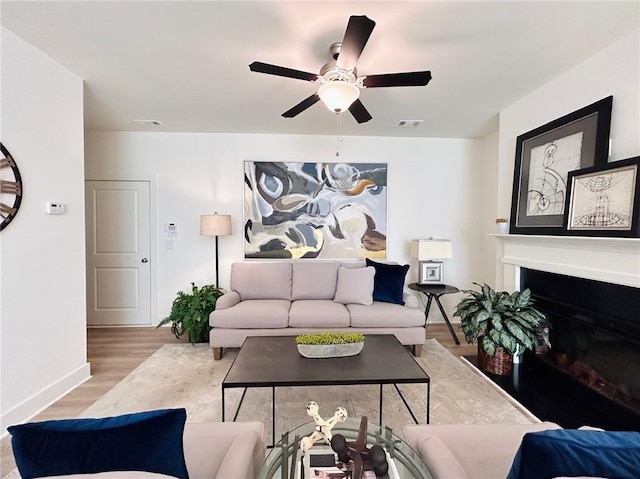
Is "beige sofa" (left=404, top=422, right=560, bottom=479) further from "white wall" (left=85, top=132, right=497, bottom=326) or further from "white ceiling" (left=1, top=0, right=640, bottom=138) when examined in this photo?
"white wall" (left=85, top=132, right=497, bottom=326)

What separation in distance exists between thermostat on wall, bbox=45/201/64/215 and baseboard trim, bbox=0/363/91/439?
1.32 m

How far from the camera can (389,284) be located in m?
3.49

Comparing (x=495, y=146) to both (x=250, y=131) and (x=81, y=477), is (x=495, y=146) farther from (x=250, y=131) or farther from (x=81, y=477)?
(x=81, y=477)

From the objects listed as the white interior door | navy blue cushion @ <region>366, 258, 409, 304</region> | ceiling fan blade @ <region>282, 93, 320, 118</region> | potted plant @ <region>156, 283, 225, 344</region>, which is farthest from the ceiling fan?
the white interior door

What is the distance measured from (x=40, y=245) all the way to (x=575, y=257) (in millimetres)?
4026

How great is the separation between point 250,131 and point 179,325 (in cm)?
263

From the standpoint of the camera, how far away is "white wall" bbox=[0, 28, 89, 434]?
6.73 ft

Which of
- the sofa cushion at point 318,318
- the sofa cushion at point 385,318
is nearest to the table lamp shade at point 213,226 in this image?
the sofa cushion at point 318,318

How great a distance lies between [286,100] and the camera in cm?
304

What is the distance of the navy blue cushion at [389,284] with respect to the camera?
3453 mm

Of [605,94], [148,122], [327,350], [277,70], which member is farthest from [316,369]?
[148,122]

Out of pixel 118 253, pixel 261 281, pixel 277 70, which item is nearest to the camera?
pixel 277 70

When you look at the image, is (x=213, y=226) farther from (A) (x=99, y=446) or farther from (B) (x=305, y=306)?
(A) (x=99, y=446)

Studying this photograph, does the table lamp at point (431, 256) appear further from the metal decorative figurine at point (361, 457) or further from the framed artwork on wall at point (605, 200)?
the metal decorative figurine at point (361, 457)
